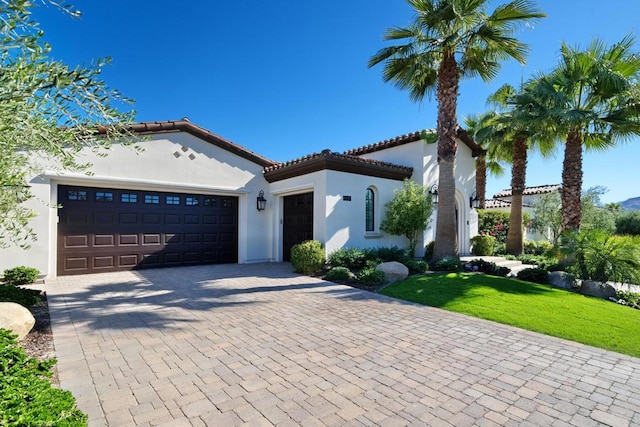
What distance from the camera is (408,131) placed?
15.3m

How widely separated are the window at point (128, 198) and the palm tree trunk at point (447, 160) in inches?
450

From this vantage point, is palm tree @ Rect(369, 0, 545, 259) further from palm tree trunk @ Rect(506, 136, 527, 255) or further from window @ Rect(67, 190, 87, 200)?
window @ Rect(67, 190, 87, 200)

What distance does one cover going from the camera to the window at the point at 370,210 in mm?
13836

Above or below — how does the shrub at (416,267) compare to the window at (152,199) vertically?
below

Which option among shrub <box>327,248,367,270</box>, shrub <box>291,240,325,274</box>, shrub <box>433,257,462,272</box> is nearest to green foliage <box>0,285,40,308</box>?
shrub <box>291,240,325,274</box>

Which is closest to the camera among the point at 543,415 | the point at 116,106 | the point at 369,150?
the point at 543,415

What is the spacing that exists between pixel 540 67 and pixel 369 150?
761 cm

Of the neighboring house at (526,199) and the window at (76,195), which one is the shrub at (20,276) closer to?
the window at (76,195)

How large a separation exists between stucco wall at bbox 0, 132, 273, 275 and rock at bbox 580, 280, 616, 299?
1136cm

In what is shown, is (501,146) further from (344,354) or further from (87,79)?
(87,79)

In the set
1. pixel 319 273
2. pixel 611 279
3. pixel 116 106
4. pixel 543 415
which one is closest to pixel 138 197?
pixel 319 273

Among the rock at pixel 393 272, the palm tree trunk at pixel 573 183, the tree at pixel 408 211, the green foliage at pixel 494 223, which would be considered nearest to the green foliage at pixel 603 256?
the palm tree trunk at pixel 573 183

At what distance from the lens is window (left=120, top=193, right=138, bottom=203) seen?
38.1ft

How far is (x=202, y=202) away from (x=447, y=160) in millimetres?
9954
